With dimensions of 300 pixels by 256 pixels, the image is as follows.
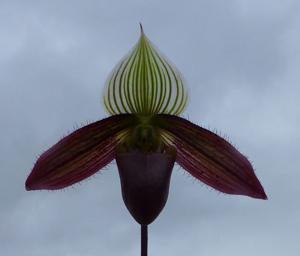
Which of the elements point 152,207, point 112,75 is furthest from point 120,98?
point 152,207

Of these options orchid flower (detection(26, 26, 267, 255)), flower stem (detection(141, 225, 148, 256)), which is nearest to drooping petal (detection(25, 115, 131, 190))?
orchid flower (detection(26, 26, 267, 255))

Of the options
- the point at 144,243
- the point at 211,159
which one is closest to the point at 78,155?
the point at 211,159

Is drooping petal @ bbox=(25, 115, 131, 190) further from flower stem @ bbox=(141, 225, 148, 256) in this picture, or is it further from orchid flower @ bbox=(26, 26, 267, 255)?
flower stem @ bbox=(141, 225, 148, 256)

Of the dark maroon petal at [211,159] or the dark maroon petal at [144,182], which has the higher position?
the dark maroon petal at [211,159]

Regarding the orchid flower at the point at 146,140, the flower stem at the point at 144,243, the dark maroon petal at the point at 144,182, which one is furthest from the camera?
the orchid flower at the point at 146,140

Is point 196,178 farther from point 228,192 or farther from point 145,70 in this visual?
point 145,70

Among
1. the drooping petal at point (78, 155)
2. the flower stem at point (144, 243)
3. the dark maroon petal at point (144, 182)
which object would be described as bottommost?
the flower stem at point (144, 243)

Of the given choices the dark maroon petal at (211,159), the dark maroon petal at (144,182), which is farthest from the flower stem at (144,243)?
the dark maroon petal at (211,159)

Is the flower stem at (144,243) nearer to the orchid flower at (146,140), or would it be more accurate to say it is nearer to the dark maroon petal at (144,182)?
the dark maroon petal at (144,182)
